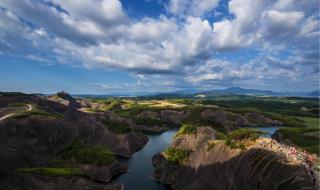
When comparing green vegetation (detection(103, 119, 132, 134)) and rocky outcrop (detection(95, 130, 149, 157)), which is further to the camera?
green vegetation (detection(103, 119, 132, 134))

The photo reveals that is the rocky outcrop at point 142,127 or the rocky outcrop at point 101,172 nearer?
the rocky outcrop at point 101,172

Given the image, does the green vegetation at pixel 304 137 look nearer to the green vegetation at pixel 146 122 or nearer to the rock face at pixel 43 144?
the rock face at pixel 43 144

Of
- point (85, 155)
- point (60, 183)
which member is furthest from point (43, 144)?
point (60, 183)

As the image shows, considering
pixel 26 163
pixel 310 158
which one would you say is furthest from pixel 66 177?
pixel 310 158

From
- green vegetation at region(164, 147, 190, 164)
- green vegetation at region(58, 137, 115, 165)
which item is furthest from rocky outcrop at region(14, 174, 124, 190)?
green vegetation at region(164, 147, 190, 164)

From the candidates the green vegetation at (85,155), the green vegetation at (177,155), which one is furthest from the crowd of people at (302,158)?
the green vegetation at (85,155)

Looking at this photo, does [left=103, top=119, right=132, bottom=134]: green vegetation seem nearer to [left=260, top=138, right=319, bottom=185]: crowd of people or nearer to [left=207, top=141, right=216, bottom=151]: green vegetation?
[left=207, top=141, right=216, bottom=151]: green vegetation

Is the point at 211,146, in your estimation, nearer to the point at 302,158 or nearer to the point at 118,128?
the point at 302,158
